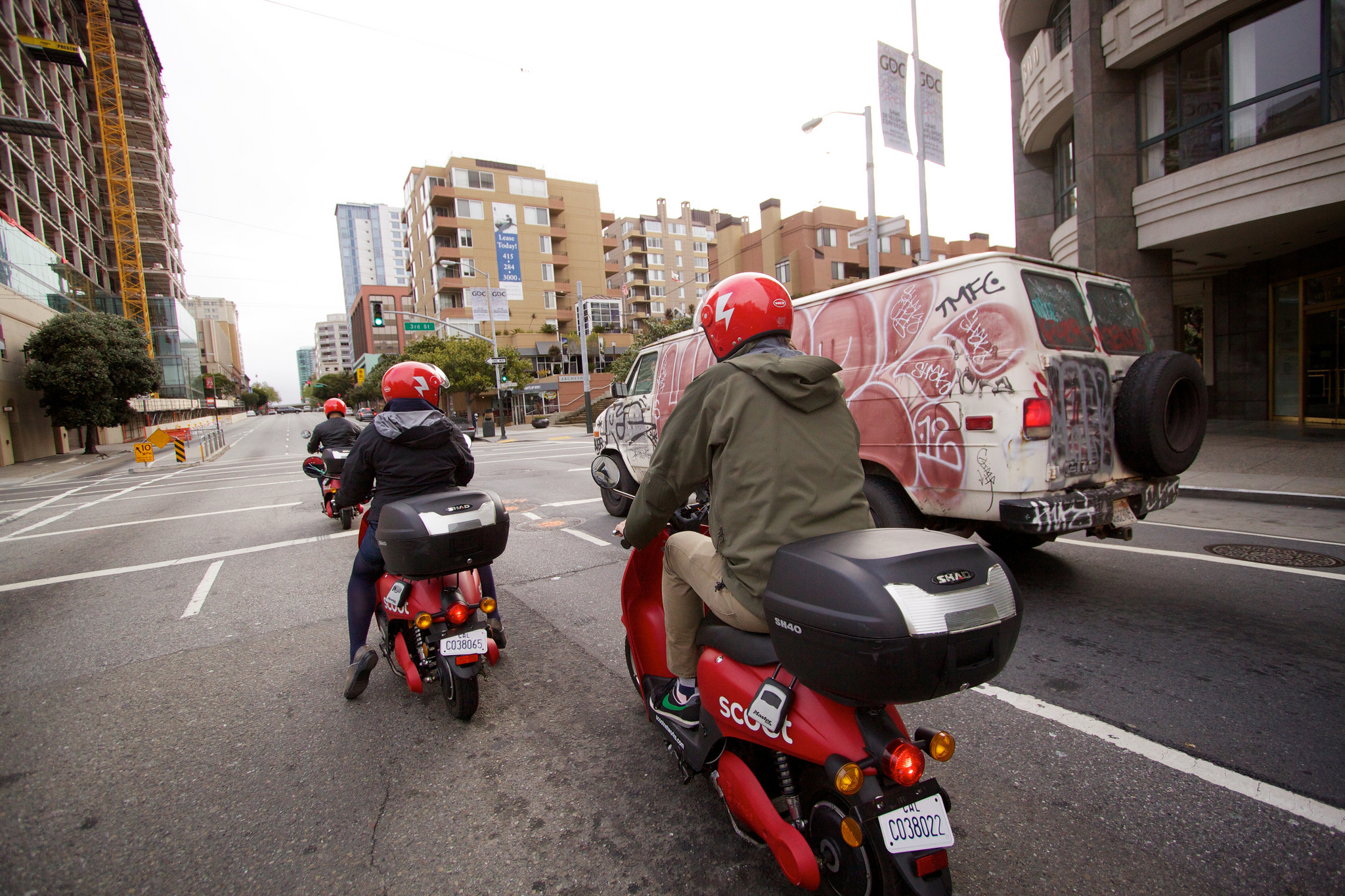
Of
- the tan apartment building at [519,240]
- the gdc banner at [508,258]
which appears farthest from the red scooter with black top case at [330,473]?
the tan apartment building at [519,240]

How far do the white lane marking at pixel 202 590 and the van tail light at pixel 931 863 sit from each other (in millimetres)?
5710

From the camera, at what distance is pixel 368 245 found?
182 m

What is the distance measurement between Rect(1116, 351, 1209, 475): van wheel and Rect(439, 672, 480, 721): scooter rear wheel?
4.50m

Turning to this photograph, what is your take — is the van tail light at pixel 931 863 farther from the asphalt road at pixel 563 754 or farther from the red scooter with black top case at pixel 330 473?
the red scooter with black top case at pixel 330 473

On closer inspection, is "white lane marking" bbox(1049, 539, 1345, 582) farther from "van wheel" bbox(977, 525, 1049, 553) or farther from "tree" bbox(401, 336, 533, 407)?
"tree" bbox(401, 336, 533, 407)

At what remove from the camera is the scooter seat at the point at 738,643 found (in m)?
1.96

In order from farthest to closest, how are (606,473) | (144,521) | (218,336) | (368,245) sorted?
(368,245)
(218,336)
(144,521)
(606,473)

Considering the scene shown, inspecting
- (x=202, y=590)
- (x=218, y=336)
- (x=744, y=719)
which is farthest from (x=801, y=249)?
(x=218, y=336)

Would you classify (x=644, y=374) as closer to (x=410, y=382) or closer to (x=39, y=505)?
(x=410, y=382)

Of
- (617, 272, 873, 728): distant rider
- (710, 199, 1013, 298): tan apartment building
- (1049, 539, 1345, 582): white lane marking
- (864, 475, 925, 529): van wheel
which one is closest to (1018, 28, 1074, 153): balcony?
(1049, 539, 1345, 582): white lane marking

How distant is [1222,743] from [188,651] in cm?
589

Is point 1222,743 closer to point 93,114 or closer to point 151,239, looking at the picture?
point 93,114

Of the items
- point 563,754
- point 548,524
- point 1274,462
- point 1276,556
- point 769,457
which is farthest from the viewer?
point 1274,462

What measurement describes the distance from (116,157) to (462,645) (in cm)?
7940
